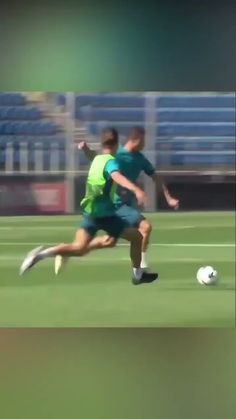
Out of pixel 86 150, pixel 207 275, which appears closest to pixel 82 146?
pixel 86 150

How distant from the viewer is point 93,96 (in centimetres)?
256

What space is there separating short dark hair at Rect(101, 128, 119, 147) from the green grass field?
346 mm

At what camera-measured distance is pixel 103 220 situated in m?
2.58

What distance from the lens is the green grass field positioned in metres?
2.56

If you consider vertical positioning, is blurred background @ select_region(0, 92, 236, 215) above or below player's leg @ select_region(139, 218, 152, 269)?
above

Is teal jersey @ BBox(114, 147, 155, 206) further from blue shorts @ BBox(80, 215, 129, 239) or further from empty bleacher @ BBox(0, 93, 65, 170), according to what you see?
empty bleacher @ BBox(0, 93, 65, 170)

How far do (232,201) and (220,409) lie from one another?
37.5 inches

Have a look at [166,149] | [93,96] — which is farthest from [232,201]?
[93,96]

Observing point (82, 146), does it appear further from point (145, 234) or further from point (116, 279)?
point (116, 279)

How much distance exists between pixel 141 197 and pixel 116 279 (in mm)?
363

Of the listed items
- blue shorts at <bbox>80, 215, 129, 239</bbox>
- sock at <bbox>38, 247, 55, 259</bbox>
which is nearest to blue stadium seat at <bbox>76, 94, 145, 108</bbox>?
blue shorts at <bbox>80, 215, 129, 239</bbox>

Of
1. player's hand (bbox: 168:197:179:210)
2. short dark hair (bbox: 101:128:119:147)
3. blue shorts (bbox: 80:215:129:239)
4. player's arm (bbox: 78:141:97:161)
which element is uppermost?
short dark hair (bbox: 101:128:119:147)

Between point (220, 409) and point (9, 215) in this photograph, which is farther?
point (220, 409)
